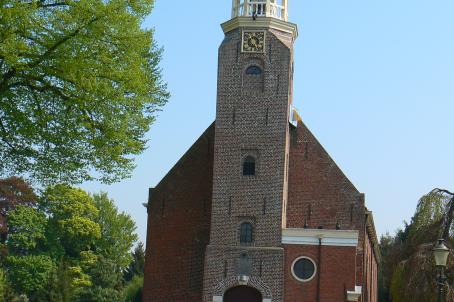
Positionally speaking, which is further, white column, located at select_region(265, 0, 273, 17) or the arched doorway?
white column, located at select_region(265, 0, 273, 17)

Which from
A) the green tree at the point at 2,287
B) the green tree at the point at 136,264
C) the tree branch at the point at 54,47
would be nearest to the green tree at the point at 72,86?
the tree branch at the point at 54,47

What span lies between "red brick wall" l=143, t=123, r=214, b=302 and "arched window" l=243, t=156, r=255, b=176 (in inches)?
114

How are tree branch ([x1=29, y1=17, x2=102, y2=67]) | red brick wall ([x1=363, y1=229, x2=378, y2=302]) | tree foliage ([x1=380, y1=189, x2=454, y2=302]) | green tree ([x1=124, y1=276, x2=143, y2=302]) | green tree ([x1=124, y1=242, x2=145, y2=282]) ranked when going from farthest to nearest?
green tree ([x1=124, y1=242, x2=145, y2=282])
green tree ([x1=124, y1=276, x2=143, y2=302])
red brick wall ([x1=363, y1=229, x2=378, y2=302])
tree foliage ([x1=380, y1=189, x2=454, y2=302])
tree branch ([x1=29, y1=17, x2=102, y2=67])

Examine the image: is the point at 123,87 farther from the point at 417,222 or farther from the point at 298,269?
the point at 298,269

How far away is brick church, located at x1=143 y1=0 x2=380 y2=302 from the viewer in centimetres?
3812

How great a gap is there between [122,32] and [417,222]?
13970mm

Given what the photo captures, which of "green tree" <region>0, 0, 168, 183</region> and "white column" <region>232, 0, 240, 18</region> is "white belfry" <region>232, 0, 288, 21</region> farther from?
"green tree" <region>0, 0, 168, 183</region>

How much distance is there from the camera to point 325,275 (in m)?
38.1

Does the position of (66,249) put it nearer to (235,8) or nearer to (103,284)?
(103,284)

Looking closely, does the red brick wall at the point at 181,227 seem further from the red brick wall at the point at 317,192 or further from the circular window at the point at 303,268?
the circular window at the point at 303,268

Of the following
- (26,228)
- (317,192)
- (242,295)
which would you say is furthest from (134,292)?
(242,295)

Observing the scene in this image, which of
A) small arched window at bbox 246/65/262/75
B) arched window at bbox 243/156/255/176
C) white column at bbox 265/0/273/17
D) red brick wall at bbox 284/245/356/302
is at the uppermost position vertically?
white column at bbox 265/0/273/17

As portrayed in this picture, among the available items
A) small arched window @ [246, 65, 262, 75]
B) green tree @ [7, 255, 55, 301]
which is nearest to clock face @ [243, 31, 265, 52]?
small arched window @ [246, 65, 262, 75]

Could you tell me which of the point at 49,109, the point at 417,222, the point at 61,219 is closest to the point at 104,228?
the point at 61,219
